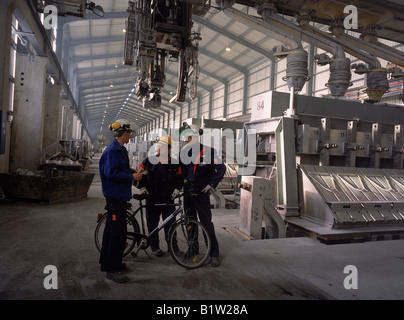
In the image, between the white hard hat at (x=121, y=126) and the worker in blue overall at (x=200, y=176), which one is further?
the worker in blue overall at (x=200, y=176)

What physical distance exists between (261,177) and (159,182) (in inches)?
79.3

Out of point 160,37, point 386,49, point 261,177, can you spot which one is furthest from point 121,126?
point 386,49

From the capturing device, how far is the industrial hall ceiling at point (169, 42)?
6.78 m

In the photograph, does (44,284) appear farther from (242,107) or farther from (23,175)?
(242,107)

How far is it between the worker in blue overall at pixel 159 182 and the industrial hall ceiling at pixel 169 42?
10.9 feet

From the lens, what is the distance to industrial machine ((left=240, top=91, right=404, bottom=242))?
16.8 feet

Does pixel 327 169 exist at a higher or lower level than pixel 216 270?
higher

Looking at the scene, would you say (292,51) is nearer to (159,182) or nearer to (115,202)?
(159,182)

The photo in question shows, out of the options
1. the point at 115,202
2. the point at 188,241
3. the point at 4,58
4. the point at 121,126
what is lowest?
the point at 188,241

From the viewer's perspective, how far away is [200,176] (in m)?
3.71

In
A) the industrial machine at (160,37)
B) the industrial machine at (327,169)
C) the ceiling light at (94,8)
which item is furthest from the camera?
the ceiling light at (94,8)

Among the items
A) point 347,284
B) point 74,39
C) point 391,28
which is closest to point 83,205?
point 347,284

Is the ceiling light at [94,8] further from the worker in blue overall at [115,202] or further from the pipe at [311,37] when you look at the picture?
the worker in blue overall at [115,202]

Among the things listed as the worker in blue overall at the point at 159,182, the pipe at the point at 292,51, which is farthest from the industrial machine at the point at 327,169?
the worker in blue overall at the point at 159,182
